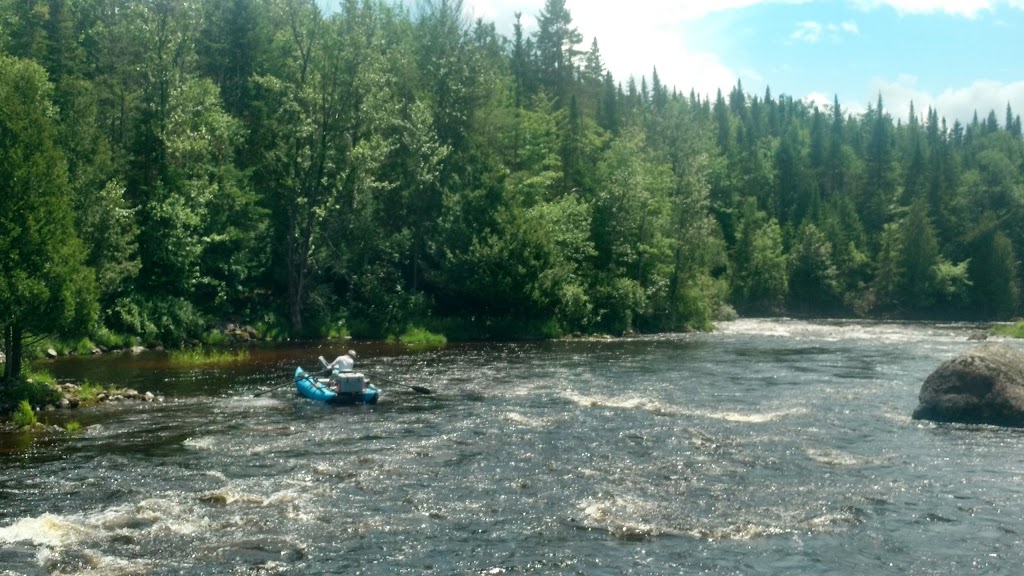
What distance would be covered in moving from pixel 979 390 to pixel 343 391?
17290mm

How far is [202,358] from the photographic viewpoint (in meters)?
36.2

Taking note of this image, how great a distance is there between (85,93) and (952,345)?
144 ft

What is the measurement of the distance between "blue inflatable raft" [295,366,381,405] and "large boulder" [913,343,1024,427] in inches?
603

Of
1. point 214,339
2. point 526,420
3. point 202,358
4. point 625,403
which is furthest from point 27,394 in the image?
point 214,339

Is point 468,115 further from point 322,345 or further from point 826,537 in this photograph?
point 826,537

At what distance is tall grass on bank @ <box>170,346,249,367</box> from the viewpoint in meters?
35.4

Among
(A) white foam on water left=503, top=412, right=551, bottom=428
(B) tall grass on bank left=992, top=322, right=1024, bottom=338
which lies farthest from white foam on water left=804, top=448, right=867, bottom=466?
(B) tall grass on bank left=992, top=322, right=1024, bottom=338

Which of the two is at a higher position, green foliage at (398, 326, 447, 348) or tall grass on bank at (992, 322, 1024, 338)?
green foliage at (398, 326, 447, 348)

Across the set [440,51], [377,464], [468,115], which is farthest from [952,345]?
[377,464]

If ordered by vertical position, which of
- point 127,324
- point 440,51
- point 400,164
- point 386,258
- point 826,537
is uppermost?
point 440,51

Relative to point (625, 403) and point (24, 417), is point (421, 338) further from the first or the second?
point (24, 417)

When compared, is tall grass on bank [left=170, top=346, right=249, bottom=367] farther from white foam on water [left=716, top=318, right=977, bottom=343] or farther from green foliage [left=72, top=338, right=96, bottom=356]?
white foam on water [left=716, top=318, right=977, bottom=343]

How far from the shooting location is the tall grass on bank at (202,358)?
116ft

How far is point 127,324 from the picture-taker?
41.4m
